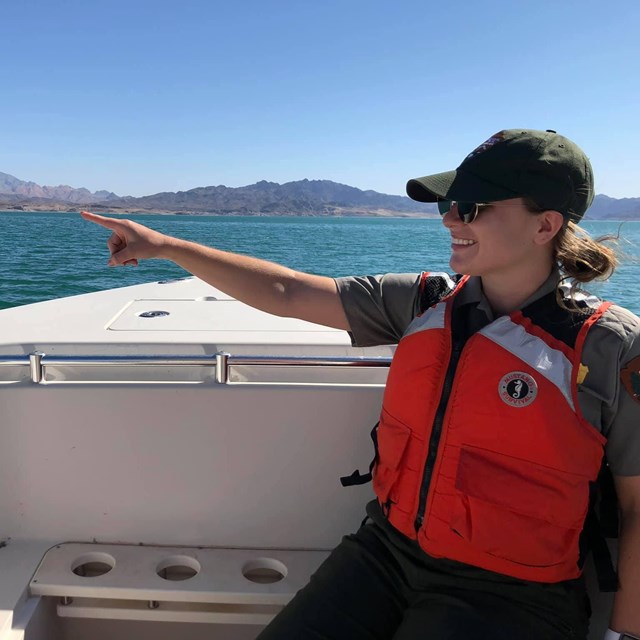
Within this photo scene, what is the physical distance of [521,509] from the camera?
1360 millimetres

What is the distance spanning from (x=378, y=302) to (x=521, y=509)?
2.03ft

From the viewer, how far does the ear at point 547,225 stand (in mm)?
1416

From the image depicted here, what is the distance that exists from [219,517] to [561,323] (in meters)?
1.21

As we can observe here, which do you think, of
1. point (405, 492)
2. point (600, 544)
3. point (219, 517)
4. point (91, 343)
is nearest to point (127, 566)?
point (219, 517)

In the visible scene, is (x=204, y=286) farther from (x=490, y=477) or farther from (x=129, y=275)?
(x=129, y=275)

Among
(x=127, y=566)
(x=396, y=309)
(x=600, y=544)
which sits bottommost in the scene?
(x=127, y=566)

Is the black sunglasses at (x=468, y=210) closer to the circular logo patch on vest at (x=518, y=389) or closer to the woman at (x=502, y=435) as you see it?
the woman at (x=502, y=435)

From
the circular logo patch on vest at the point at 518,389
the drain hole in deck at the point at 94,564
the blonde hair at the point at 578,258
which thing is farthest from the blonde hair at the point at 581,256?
the drain hole in deck at the point at 94,564

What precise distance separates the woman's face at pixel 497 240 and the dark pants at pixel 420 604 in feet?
2.23

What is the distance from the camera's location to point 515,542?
137cm

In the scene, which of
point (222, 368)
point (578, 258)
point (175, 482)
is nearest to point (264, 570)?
point (175, 482)

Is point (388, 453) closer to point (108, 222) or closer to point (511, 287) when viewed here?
point (511, 287)

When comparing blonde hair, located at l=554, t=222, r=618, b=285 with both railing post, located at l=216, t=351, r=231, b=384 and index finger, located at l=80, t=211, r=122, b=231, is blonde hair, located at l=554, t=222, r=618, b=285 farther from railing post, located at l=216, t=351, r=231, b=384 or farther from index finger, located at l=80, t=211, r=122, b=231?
index finger, located at l=80, t=211, r=122, b=231

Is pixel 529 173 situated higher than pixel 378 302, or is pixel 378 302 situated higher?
pixel 529 173
